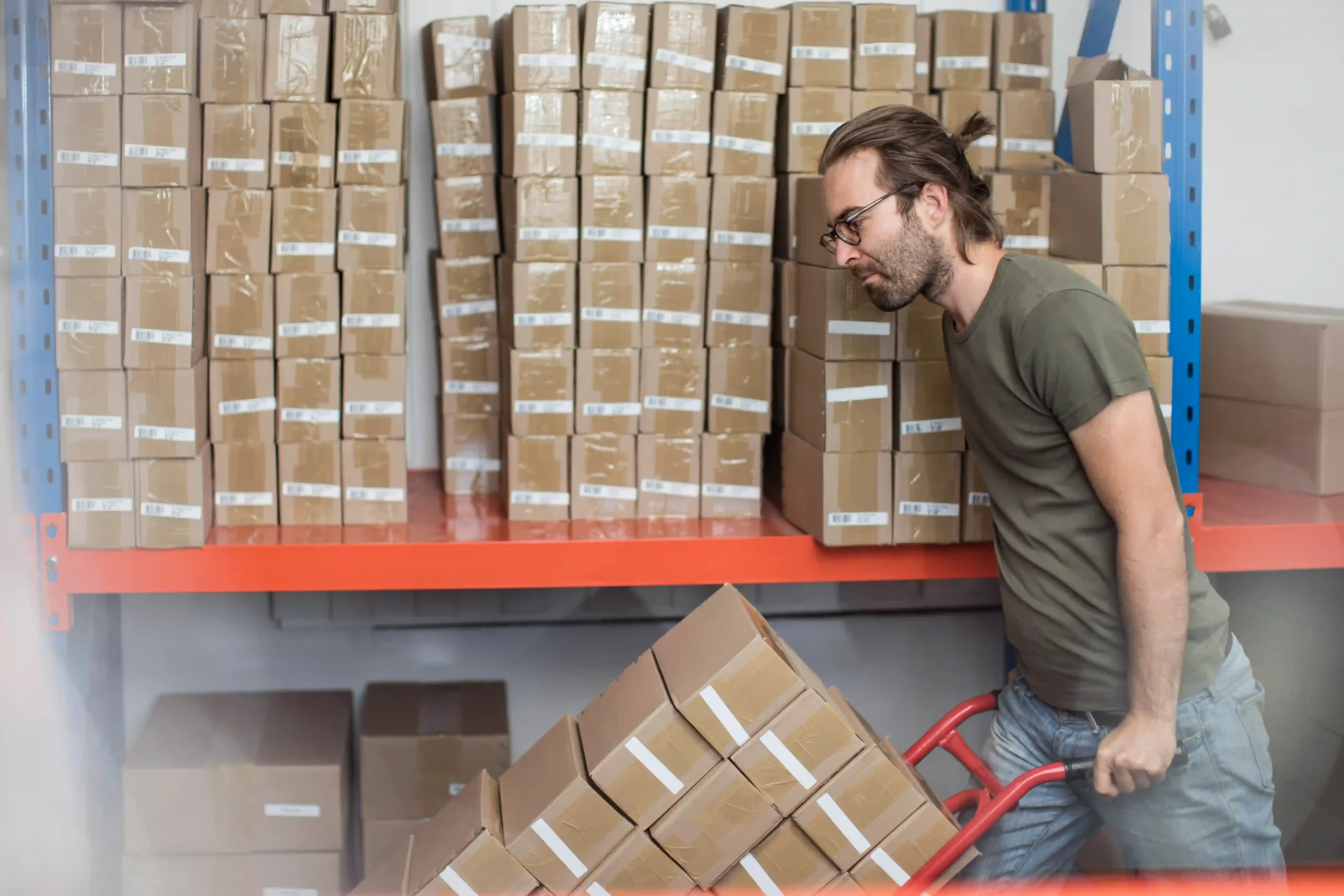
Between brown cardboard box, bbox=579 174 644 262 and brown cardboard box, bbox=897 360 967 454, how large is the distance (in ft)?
1.80

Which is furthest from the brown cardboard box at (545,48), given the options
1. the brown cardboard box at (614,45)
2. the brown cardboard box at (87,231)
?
the brown cardboard box at (87,231)

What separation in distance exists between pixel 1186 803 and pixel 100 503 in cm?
181

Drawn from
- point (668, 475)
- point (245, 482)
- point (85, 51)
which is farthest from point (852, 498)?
point (85, 51)

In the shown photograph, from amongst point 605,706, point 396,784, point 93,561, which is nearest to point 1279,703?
point 605,706

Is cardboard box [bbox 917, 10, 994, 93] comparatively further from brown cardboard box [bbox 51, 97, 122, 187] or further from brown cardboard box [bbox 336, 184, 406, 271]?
brown cardboard box [bbox 51, 97, 122, 187]

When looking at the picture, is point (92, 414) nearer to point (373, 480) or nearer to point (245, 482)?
point (245, 482)

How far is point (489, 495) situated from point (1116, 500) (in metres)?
1.36

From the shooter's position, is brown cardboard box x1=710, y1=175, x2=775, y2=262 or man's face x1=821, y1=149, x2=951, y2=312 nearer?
man's face x1=821, y1=149, x2=951, y2=312

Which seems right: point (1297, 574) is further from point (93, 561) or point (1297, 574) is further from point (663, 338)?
point (93, 561)

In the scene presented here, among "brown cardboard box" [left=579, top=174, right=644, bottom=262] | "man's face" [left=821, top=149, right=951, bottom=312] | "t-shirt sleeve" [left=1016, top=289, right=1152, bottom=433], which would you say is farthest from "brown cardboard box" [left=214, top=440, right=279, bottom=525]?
"t-shirt sleeve" [left=1016, top=289, right=1152, bottom=433]

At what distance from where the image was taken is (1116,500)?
5.41 feet

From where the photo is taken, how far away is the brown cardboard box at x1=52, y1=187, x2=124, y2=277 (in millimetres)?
2047

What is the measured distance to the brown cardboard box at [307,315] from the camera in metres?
2.23

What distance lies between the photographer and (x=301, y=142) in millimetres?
2215
